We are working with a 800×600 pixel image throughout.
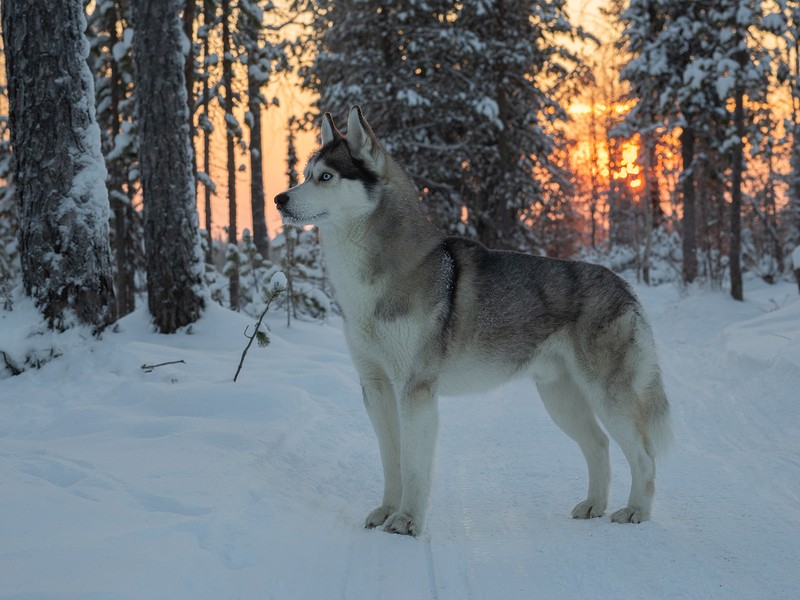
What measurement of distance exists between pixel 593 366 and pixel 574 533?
956mm

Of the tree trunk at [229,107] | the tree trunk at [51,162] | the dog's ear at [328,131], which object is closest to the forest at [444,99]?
the tree trunk at [229,107]

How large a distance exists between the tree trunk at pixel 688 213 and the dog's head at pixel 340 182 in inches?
823

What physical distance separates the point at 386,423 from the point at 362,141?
1680mm

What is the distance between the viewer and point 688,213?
22.8m

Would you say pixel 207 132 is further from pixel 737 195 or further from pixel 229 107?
pixel 737 195

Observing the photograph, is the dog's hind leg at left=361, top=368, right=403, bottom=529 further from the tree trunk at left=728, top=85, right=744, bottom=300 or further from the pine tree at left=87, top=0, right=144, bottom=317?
the tree trunk at left=728, top=85, right=744, bottom=300

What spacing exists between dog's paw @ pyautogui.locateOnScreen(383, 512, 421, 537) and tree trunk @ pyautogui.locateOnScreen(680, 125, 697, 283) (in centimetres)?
2104

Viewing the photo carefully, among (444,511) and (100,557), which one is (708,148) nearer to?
(444,511)

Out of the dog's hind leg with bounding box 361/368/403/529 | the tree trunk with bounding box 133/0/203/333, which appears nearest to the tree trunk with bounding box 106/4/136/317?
the tree trunk with bounding box 133/0/203/333

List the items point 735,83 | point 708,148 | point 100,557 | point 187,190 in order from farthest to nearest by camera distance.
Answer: point 708,148, point 735,83, point 187,190, point 100,557

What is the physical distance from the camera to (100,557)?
276 centimetres

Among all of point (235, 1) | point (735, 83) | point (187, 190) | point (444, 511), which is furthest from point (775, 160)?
point (444, 511)

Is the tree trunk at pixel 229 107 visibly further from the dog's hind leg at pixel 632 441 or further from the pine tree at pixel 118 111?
the dog's hind leg at pixel 632 441

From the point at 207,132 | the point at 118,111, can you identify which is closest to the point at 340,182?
the point at 118,111
